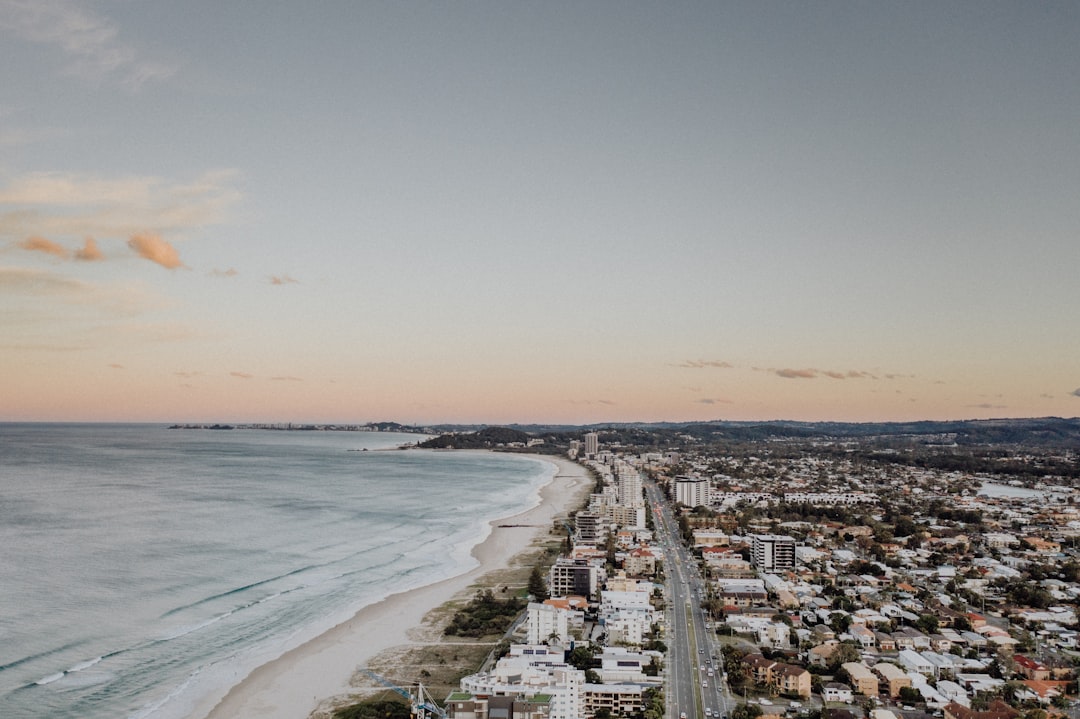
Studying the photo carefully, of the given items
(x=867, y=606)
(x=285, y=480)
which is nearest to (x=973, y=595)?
(x=867, y=606)

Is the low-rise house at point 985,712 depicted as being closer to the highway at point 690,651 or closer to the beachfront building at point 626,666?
the highway at point 690,651

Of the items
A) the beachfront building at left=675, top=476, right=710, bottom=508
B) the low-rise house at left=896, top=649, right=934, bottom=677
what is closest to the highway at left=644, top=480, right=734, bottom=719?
the low-rise house at left=896, top=649, right=934, bottom=677

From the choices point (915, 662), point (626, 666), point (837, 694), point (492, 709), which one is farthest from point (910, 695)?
point (492, 709)

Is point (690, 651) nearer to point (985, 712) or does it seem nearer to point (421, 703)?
point (985, 712)

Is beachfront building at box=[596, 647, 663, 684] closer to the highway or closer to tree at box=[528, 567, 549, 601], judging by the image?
the highway

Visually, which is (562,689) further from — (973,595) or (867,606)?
(973,595)
